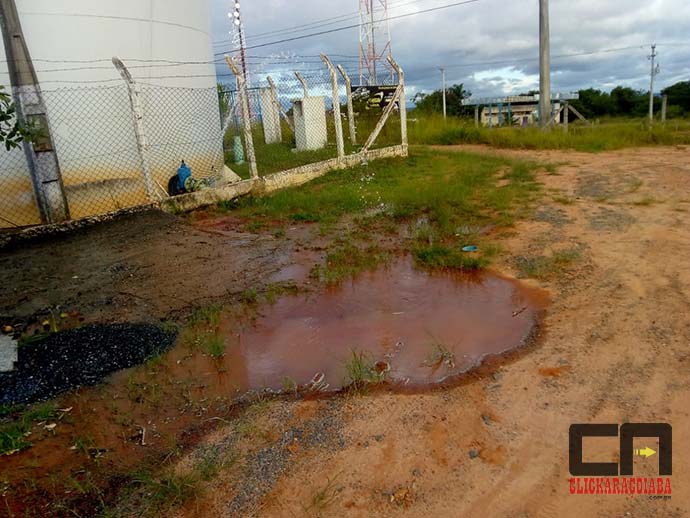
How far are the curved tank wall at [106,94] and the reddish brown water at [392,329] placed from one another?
4.30 m

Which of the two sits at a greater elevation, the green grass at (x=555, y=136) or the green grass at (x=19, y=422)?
the green grass at (x=555, y=136)

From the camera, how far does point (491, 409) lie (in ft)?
9.02

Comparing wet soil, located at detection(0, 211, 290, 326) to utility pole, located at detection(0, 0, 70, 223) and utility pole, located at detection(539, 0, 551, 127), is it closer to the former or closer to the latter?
utility pole, located at detection(0, 0, 70, 223)

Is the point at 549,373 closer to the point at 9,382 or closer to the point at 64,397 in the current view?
the point at 64,397

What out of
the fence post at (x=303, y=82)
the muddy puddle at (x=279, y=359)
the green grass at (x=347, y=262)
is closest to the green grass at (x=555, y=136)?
the fence post at (x=303, y=82)

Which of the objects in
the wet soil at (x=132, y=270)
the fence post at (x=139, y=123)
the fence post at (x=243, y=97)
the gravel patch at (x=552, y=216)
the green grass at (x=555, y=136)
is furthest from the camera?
the green grass at (x=555, y=136)

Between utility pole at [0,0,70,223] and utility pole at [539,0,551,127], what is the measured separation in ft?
44.5

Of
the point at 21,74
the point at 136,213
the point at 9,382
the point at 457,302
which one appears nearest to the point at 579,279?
the point at 457,302

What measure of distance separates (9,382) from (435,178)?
23.9 ft

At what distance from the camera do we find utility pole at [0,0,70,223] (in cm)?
627

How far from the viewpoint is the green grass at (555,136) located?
13.0 m

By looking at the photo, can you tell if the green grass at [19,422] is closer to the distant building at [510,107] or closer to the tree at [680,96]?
the distant building at [510,107]

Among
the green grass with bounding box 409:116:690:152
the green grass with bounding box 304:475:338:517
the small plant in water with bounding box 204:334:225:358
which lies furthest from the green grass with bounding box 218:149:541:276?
the green grass with bounding box 409:116:690:152

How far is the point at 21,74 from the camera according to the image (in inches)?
249
